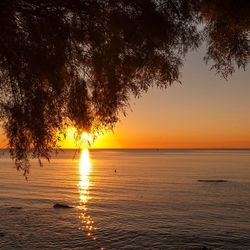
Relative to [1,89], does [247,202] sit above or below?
below

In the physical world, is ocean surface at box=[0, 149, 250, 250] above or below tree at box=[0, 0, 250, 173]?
below

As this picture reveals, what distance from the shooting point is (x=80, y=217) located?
29.6m

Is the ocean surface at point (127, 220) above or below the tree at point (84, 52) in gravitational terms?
below

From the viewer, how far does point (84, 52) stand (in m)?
8.88

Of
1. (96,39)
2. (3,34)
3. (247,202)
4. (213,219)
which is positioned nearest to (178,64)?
(96,39)

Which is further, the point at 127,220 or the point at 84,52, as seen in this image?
the point at 127,220

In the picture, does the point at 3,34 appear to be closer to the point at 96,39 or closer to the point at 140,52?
the point at 96,39

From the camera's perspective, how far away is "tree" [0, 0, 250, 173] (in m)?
8.31

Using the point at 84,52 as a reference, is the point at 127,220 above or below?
below

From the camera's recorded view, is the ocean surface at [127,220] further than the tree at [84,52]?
Yes

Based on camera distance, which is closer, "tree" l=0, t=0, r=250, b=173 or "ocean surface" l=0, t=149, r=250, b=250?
"tree" l=0, t=0, r=250, b=173

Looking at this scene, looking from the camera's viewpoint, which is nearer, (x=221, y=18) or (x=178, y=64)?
(x=221, y=18)

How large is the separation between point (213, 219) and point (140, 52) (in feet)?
71.9

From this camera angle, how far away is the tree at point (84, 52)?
8.31 metres
